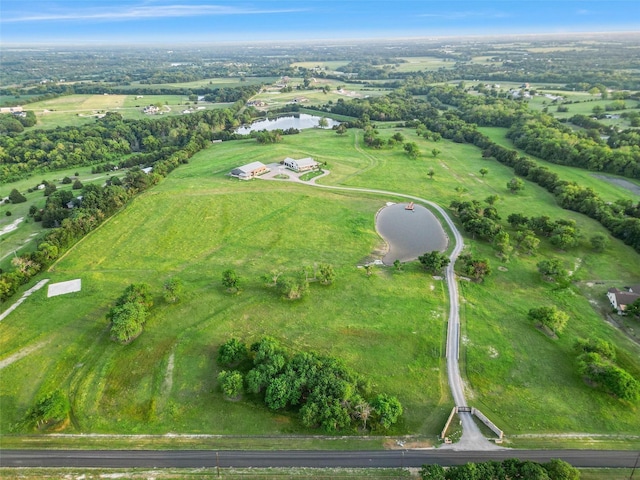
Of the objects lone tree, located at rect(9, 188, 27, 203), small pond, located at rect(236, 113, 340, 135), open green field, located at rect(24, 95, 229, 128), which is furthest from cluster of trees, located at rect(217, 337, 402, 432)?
open green field, located at rect(24, 95, 229, 128)

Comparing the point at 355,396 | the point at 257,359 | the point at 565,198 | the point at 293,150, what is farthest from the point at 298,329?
the point at 293,150

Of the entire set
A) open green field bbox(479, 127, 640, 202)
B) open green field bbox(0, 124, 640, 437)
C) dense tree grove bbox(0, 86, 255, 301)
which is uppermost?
dense tree grove bbox(0, 86, 255, 301)

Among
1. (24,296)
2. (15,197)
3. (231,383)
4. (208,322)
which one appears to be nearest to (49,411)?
(231,383)

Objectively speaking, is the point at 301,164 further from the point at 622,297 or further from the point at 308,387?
the point at 622,297

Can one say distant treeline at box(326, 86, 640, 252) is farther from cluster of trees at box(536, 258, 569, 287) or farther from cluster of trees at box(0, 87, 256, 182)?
cluster of trees at box(0, 87, 256, 182)

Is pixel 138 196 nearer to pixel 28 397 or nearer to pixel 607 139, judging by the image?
pixel 28 397
